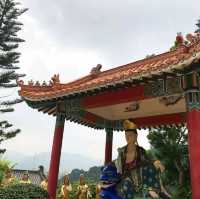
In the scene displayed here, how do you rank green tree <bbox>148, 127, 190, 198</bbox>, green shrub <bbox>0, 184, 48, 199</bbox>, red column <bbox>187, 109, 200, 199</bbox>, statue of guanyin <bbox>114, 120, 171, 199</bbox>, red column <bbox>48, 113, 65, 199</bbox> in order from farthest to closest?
1. green tree <bbox>148, 127, 190, 198</bbox>
2. red column <bbox>48, 113, 65, 199</bbox>
3. green shrub <bbox>0, 184, 48, 199</bbox>
4. statue of guanyin <bbox>114, 120, 171, 199</bbox>
5. red column <bbox>187, 109, 200, 199</bbox>

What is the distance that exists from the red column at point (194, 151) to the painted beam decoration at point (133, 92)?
1.08ft

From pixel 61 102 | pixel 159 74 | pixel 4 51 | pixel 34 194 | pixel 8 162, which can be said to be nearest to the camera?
pixel 159 74

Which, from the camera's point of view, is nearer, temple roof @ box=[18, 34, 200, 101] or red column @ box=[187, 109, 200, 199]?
red column @ box=[187, 109, 200, 199]

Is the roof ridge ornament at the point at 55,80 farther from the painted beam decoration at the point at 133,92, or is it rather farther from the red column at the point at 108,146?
the red column at the point at 108,146

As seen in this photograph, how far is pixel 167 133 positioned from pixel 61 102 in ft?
36.2

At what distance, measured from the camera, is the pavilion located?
602 cm

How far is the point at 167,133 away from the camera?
62.3ft

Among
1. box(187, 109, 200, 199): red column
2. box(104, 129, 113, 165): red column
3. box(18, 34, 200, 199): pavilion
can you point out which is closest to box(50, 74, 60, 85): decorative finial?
box(18, 34, 200, 199): pavilion

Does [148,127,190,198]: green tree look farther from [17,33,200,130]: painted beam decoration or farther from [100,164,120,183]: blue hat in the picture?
[100,164,120,183]: blue hat

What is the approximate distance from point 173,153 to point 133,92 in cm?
1154

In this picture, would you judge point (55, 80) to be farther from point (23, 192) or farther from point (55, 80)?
point (23, 192)

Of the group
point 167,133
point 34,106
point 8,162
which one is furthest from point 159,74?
point 8,162

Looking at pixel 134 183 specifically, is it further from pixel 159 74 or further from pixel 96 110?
pixel 96 110

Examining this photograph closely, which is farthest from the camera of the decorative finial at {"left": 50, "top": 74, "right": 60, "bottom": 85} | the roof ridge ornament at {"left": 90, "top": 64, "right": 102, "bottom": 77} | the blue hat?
the roof ridge ornament at {"left": 90, "top": 64, "right": 102, "bottom": 77}
